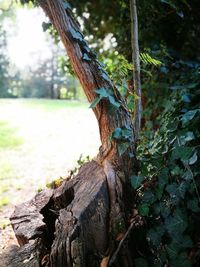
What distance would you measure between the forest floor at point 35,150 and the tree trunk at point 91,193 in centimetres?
30

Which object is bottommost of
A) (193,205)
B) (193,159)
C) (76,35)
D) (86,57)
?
(193,205)

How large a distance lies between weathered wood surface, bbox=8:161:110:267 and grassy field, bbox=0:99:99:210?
692mm

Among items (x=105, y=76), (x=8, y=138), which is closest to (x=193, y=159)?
(x=105, y=76)

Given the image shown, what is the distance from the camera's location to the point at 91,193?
1.77 meters

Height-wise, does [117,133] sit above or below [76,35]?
below

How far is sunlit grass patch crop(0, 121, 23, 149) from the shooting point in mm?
7043

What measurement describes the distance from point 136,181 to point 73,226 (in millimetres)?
439

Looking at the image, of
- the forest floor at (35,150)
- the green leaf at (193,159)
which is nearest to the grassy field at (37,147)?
the forest floor at (35,150)

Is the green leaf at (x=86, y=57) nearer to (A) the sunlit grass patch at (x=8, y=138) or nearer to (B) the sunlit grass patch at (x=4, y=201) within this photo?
(B) the sunlit grass patch at (x=4, y=201)

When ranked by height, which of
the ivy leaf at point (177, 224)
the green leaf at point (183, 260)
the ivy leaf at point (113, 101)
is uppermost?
the ivy leaf at point (113, 101)

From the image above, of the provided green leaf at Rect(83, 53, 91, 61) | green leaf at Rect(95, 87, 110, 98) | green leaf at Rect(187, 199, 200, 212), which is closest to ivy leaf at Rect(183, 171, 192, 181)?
green leaf at Rect(187, 199, 200, 212)

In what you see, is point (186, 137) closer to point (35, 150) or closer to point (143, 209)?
point (143, 209)

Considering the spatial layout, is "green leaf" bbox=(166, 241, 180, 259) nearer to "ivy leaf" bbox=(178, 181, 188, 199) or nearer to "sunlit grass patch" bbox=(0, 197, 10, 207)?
"ivy leaf" bbox=(178, 181, 188, 199)

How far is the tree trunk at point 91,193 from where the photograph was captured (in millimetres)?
1643
